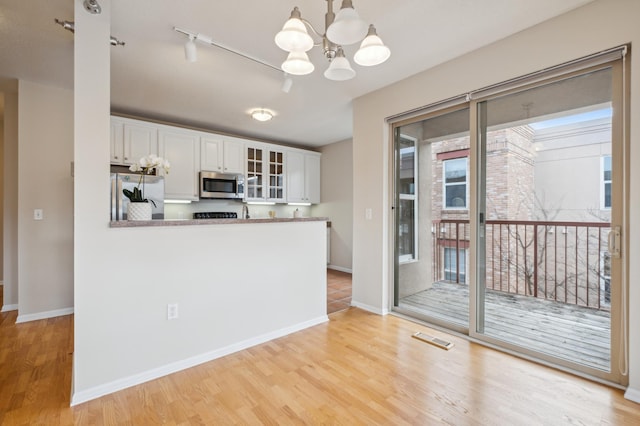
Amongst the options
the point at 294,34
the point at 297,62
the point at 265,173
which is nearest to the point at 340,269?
the point at 265,173

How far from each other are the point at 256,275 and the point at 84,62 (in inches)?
75.3

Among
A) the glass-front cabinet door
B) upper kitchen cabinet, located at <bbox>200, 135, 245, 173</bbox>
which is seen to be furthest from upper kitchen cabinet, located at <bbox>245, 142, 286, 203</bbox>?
upper kitchen cabinet, located at <bbox>200, 135, 245, 173</bbox>

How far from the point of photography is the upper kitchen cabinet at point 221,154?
4742 millimetres

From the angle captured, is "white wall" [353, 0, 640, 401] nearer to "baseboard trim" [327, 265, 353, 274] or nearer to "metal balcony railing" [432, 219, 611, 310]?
"metal balcony railing" [432, 219, 611, 310]

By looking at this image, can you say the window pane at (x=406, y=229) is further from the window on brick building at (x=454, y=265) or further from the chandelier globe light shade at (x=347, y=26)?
the chandelier globe light shade at (x=347, y=26)

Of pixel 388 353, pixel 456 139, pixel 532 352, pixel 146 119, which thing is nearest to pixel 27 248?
pixel 146 119

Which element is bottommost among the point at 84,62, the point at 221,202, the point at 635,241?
the point at 635,241

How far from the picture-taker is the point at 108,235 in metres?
1.92

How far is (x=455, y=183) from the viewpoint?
119 inches

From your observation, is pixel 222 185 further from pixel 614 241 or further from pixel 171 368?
pixel 614 241

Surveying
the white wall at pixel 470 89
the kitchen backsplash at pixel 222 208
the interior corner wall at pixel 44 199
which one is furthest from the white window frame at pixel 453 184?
the interior corner wall at pixel 44 199

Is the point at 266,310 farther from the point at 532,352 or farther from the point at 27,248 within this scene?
the point at 27,248

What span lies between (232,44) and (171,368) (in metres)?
2.59

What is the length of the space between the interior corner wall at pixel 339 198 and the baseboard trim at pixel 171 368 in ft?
10.0
